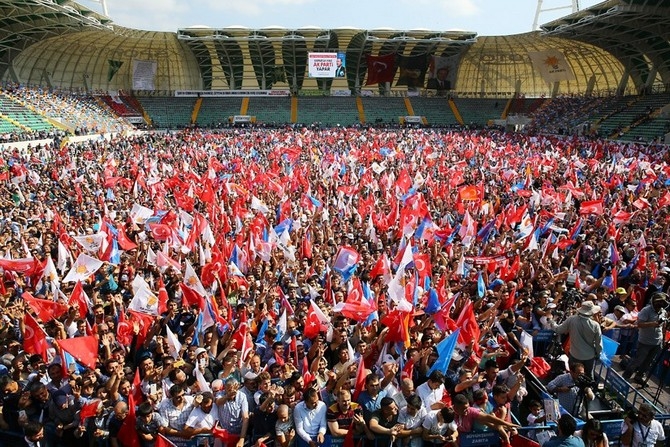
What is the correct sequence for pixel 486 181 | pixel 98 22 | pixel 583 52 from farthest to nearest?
pixel 583 52 → pixel 98 22 → pixel 486 181

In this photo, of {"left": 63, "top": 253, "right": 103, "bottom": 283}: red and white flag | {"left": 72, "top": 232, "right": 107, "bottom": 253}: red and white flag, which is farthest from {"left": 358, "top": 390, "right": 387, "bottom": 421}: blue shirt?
{"left": 72, "top": 232, "right": 107, "bottom": 253}: red and white flag

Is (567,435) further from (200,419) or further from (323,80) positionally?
(323,80)

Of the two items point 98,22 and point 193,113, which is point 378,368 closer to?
point 98,22

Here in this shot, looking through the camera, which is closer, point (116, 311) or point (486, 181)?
point (116, 311)

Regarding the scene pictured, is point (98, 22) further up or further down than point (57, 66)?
further up

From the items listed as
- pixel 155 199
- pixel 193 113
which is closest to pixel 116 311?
pixel 155 199

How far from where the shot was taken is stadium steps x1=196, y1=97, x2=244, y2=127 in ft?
179

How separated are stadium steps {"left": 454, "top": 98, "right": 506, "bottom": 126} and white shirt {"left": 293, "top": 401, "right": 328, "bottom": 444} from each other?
178 feet

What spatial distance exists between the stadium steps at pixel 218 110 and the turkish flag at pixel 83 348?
49.7 m

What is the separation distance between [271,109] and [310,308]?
52.1 meters

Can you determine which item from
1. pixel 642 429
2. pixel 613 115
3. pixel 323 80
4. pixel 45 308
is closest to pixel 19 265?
pixel 45 308

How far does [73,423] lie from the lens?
15.9ft

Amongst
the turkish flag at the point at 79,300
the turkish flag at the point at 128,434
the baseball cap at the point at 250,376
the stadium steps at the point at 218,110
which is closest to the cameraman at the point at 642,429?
the baseball cap at the point at 250,376

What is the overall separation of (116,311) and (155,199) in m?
7.96
